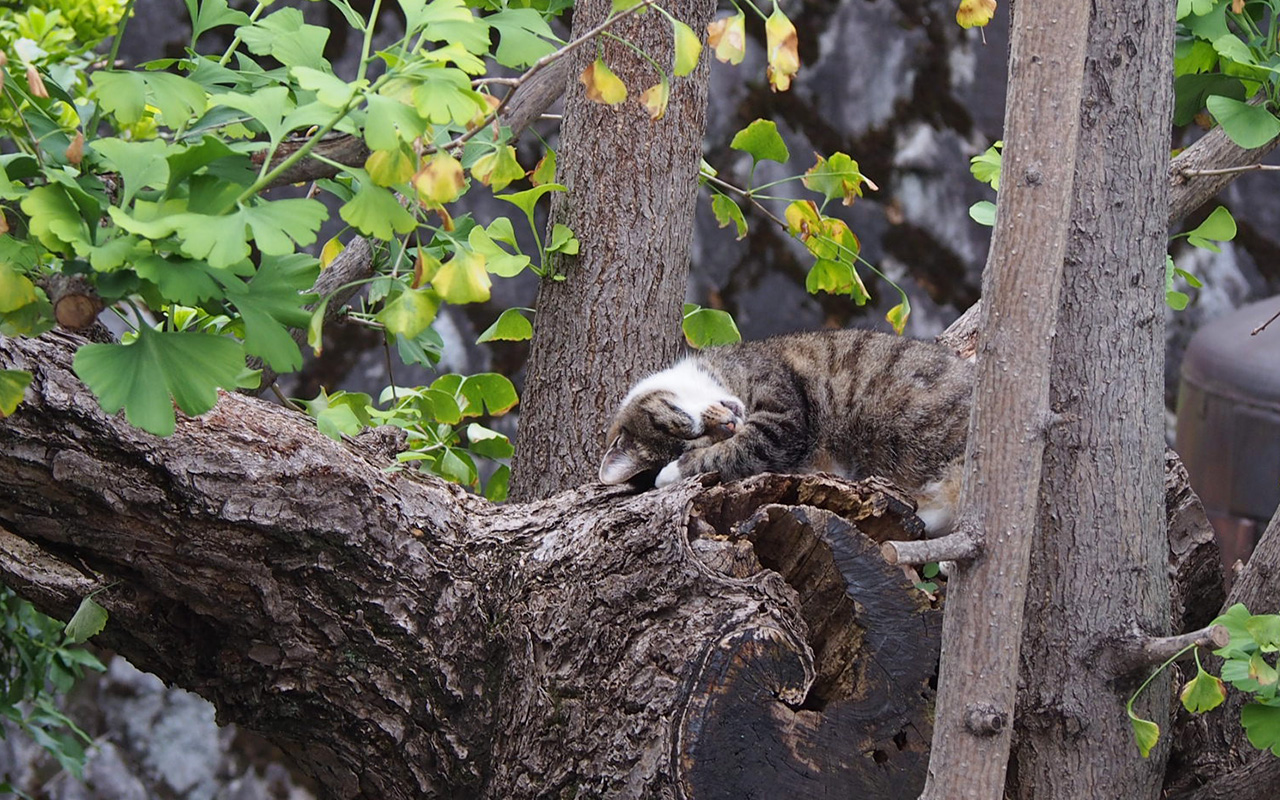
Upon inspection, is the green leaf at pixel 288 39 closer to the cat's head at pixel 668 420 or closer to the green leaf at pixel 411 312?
the green leaf at pixel 411 312

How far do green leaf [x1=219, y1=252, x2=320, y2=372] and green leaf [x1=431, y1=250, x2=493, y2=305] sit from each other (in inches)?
4.8

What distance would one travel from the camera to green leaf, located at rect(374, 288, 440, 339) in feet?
3.02

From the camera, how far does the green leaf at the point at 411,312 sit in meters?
0.92

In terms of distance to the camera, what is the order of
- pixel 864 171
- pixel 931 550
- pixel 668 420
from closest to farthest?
pixel 931 550
pixel 668 420
pixel 864 171

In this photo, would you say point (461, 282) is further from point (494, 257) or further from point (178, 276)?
point (494, 257)

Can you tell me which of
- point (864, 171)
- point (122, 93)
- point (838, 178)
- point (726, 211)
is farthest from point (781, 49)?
point (864, 171)

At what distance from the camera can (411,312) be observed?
0.93 metres

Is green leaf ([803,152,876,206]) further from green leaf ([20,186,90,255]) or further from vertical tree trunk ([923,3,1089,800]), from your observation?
green leaf ([20,186,90,255])

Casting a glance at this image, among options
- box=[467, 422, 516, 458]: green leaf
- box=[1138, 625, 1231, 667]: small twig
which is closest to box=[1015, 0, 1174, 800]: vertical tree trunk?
box=[1138, 625, 1231, 667]: small twig

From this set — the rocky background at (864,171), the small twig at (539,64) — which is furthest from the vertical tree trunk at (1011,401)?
the rocky background at (864,171)

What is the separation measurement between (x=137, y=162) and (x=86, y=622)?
55 cm

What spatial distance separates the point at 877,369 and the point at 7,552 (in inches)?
47.8

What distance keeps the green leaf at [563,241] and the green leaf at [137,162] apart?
875mm

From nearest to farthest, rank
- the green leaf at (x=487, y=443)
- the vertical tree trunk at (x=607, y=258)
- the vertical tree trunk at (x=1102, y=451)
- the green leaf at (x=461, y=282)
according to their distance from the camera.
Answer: the green leaf at (x=461, y=282) < the vertical tree trunk at (x=1102, y=451) < the vertical tree trunk at (x=607, y=258) < the green leaf at (x=487, y=443)
